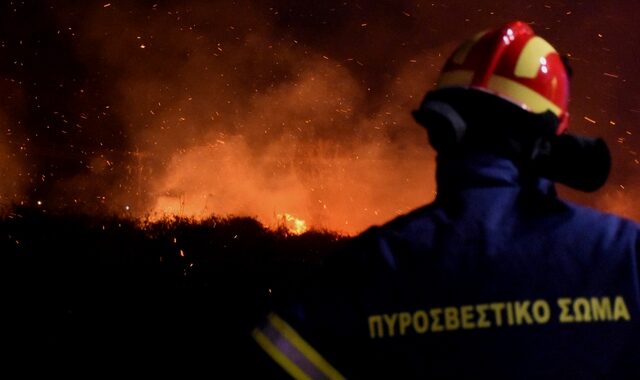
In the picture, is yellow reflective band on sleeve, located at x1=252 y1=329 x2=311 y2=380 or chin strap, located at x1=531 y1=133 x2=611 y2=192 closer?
yellow reflective band on sleeve, located at x1=252 y1=329 x2=311 y2=380

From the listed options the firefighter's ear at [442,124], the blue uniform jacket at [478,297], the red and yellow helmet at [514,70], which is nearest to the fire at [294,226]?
the red and yellow helmet at [514,70]

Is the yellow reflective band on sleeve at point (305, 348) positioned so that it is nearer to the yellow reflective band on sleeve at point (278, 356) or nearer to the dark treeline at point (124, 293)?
the yellow reflective band on sleeve at point (278, 356)

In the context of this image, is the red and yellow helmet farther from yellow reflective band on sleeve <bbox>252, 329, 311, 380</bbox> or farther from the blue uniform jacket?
yellow reflective band on sleeve <bbox>252, 329, 311, 380</bbox>

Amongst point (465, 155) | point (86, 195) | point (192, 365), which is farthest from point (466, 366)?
point (86, 195)

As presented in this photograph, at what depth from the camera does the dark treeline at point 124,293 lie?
359cm

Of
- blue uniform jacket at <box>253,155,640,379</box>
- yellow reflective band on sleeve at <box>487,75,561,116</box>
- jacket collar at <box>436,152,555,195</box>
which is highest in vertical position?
yellow reflective band on sleeve at <box>487,75,561,116</box>

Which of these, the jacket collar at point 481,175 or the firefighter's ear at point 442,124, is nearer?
the jacket collar at point 481,175

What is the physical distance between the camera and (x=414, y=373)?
4.46 ft

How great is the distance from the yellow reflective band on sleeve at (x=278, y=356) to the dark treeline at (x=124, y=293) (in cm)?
193

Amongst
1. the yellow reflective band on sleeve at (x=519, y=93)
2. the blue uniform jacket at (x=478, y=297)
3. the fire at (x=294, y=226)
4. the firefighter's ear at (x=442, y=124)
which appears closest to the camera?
the blue uniform jacket at (x=478, y=297)

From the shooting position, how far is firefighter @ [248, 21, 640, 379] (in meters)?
1.29

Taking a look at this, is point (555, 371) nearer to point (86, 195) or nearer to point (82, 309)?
point (82, 309)

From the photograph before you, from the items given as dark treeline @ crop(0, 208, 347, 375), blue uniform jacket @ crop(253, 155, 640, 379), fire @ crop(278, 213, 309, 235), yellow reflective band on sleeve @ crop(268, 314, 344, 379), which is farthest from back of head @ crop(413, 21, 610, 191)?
fire @ crop(278, 213, 309, 235)

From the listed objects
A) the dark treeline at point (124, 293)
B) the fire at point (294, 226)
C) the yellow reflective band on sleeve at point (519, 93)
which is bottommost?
the fire at point (294, 226)
